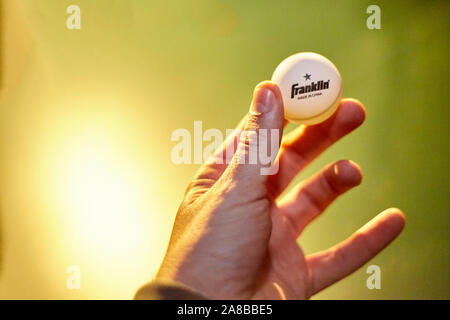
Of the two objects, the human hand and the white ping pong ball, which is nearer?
the human hand

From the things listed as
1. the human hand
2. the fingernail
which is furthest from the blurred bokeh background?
the fingernail

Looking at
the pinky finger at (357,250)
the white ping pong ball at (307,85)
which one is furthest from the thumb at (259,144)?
the pinky finger at (357,250)

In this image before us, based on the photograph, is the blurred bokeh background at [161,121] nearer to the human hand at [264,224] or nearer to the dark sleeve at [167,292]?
the human hand at [264,224]

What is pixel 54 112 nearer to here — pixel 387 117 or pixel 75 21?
pixel 75 21

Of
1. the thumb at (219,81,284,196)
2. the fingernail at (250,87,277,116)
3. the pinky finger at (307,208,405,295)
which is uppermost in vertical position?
the fingernail at (250,87,277,116)

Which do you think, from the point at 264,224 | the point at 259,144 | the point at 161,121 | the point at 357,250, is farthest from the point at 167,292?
the point at 161,121

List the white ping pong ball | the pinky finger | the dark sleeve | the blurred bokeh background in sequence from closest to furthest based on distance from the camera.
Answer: the dark sleeve → the white ping pong ball → the pinky finger → the blurred bokeh background

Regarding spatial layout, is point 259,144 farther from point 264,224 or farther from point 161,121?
point 161,121

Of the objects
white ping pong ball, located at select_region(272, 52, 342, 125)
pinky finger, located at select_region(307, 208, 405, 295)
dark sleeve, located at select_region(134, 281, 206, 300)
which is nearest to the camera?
dark sleeve, located at select_region(134, 281, 206, 300)

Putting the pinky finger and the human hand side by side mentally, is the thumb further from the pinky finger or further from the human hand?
the pinky finger
